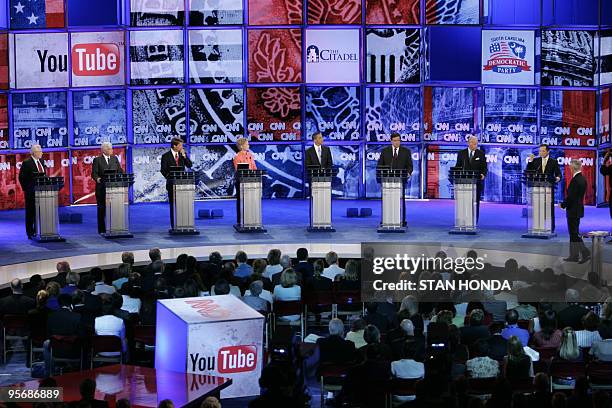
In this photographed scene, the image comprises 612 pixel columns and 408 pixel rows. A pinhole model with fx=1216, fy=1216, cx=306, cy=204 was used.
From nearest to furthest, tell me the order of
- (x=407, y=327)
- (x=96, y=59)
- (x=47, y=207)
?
(x=407, y=327), (x=47, y=207), (x=96, y=59)

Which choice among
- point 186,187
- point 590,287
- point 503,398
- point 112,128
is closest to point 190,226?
point 186,187

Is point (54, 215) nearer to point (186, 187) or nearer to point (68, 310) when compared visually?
point (186, 187)

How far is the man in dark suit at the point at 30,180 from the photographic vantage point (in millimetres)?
20031

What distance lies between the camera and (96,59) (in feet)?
78.6

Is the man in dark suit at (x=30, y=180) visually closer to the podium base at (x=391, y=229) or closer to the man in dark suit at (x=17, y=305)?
the man in dark suit at (x=17, y=305)

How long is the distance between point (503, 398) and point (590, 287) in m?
4.24

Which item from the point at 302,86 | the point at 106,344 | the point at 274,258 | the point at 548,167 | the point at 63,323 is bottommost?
the point at 106,344

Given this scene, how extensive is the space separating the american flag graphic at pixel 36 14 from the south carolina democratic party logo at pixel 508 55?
27.9 ft

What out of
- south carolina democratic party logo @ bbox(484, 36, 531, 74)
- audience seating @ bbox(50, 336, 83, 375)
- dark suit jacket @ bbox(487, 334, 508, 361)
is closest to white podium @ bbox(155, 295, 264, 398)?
audience seating @ bbox(50, 336, 83, 375)

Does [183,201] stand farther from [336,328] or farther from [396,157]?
[336,328]

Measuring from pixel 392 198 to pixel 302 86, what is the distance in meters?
5.06

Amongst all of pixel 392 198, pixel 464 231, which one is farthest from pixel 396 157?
pixel 464 231

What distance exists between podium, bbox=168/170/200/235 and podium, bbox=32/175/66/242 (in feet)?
6.11

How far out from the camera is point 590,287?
1494cm
